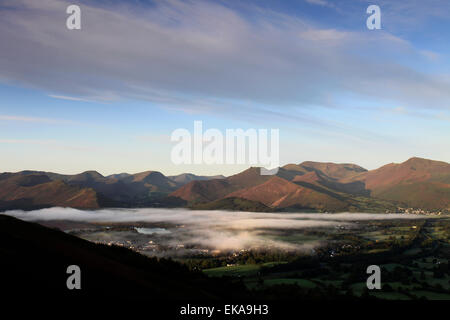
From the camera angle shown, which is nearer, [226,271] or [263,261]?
[226,271]

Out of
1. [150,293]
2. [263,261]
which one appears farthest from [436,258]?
[150,293]
